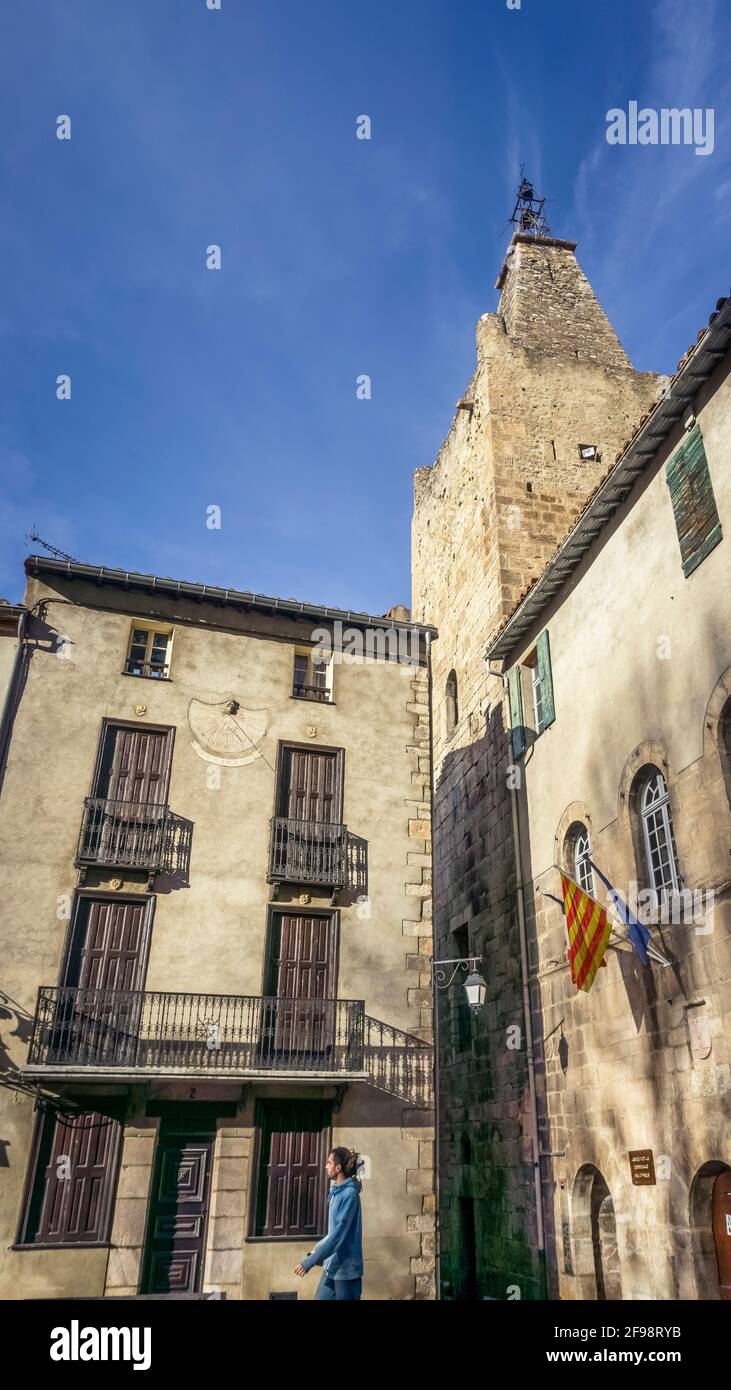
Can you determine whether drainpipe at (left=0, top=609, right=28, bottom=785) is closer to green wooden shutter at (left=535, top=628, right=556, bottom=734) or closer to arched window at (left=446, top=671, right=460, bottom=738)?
green wooden shutter at (left=535, top=628, right=556, bottom=734)

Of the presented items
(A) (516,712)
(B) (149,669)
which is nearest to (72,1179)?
(B) (149,669)

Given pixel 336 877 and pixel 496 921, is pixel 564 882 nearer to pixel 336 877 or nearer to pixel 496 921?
pixel 336 877

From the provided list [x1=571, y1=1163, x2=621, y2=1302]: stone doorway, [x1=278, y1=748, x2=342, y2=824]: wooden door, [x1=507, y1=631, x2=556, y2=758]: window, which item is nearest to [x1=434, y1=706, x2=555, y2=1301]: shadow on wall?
[x1=507, y1=631, x2=556, y2=758]: window

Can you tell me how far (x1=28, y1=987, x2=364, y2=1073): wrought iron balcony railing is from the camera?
12680 mm

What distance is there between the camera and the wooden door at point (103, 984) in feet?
41.7

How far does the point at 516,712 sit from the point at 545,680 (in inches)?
61.7

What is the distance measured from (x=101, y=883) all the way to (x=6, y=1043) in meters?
2.51

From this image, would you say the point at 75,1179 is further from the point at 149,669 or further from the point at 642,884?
the point at 642,884

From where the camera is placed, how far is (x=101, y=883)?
13.9 m

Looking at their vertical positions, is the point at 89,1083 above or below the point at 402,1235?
above

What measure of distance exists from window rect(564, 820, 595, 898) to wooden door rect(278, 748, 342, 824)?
3814 mm

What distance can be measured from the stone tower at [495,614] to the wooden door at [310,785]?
408cm
